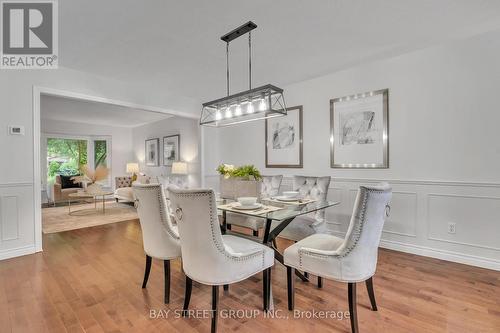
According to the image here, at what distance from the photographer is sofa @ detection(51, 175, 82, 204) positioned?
654cm

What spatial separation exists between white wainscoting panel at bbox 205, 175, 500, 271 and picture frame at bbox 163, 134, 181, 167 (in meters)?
4.63

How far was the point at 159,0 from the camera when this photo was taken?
80.1 inches

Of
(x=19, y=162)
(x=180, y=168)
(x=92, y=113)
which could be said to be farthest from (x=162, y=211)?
(x=92, y=113)

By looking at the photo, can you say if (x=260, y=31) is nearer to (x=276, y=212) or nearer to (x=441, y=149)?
(x=276, y=212)

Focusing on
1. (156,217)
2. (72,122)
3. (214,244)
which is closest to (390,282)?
(214,244)

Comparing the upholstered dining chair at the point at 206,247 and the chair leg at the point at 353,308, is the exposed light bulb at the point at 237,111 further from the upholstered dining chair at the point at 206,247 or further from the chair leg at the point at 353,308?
the chair leg at the point at 353,308

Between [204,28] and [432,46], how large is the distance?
2.59 meters

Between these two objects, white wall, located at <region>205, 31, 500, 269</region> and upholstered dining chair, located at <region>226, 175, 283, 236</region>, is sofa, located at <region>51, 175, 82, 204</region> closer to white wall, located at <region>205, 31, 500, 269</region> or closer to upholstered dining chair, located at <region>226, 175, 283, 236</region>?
upholstered dining chair, located at <region>226, 175, 283, 236</region>

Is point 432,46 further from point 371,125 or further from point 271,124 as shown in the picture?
point 271,124

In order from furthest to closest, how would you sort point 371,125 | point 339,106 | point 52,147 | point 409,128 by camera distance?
1. point 52,147
2. point 339,106
3. point 371,125
4. point 409,128

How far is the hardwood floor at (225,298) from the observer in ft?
5.73

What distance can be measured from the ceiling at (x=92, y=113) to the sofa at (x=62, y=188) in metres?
1.73

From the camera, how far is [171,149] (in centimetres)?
686

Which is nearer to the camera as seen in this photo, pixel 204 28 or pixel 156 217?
pixel 156 217
